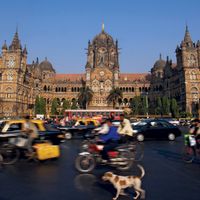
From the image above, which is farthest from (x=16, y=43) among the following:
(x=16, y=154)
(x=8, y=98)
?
(x=16, y=154)

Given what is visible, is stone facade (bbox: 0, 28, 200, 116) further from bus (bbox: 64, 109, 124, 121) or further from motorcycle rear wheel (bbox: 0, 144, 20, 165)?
motorcycle rear wheel (bbox: 0, 144, 20, 165)

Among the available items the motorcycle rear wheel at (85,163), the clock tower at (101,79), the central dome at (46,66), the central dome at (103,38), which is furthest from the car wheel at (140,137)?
the central dome at (46,66)

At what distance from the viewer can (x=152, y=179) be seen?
22.1 ft

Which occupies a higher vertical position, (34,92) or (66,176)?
(34,92)

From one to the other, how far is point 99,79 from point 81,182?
69889mm

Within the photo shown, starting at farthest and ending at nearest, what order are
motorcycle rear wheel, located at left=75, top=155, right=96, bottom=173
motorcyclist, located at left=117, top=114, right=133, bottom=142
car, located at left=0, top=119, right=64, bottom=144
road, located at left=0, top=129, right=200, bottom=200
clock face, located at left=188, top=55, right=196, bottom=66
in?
clock face, located at left=188, top=55, right=196, bottom=66 < car, located at left=0, top=119, right=64, bottom=144 < motorcyclist, located at left=117, top=114, right=133, bottom=142 < motorcycle rear wheel, located at left=75, top=155, right=96, bottom=173 < road, located at left=0, top=129, right=200, bottom=200

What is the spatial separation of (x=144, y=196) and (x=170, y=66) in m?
75.9

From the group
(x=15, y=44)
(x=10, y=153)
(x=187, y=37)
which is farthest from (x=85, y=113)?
(x=187, y=37)

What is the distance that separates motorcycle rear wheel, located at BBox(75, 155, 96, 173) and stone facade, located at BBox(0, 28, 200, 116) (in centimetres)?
5698

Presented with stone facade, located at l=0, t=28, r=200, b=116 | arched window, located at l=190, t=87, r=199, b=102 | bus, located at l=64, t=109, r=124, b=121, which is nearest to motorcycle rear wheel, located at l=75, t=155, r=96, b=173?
bus, located at l=64, t=109, r=124, b=121

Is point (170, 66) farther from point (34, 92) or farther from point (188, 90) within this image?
point (34, 92)

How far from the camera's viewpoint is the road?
534 cm

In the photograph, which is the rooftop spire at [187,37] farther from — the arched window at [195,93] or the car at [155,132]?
A: the car at [155,132]

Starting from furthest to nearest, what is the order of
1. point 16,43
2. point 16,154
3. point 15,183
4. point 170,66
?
point 170,66
point 16,43
point 16,154
point 15,183
